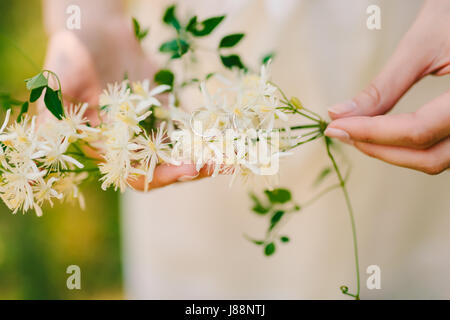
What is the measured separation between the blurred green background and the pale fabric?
2.02 feet

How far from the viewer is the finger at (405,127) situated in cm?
45

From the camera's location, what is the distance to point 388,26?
865mm

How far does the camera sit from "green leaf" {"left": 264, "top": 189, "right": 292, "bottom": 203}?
0.62 metres

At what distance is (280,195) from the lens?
621mm

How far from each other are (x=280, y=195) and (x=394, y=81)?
233mm

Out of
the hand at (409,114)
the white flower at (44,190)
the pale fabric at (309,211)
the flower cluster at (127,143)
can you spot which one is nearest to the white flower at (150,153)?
the flower cluster at (127,143)

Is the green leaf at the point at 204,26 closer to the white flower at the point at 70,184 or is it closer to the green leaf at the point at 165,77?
the green leaf at the point at 165,77

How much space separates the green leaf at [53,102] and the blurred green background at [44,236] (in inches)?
50.1

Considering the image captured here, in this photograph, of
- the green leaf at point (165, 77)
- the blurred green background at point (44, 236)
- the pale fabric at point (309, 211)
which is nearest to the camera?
the green leaf at point (165, 77)

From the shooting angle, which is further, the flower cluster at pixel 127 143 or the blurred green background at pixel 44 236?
the blurred green background at pixel 44 236

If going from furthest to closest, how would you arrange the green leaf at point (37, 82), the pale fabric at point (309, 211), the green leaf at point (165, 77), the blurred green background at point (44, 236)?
1. the blurred green background at point (44, 236)
2. the pale fabric at point (309, 211)
3. the green leaf at point (165, 77)
4. the green leaf at point (37, 82)
